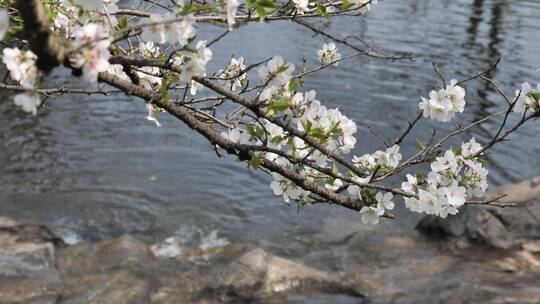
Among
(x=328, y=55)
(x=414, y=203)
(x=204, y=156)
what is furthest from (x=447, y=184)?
(x=204, y=156)

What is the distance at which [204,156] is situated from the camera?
32.4 ft

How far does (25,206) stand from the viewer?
815 cm

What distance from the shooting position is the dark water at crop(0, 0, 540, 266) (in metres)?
8.00

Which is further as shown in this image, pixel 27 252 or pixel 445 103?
pixel 27 252

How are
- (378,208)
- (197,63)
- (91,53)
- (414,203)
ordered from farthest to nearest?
(414,203) → (378,208) → (197,63) → (91,53)

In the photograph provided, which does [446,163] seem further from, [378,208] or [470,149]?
Answer: [378,208]

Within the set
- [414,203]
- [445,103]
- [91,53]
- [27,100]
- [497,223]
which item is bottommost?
[497,223]

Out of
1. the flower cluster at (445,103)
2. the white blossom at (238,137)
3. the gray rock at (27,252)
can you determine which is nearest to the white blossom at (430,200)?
the flower cluster at (445,103)

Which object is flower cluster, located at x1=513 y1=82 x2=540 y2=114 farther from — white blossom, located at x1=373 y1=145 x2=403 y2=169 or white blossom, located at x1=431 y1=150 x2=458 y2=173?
white blossom, located at x1=373 y1=145 x2=403 y2=169

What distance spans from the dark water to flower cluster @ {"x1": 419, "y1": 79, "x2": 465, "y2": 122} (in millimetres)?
4731

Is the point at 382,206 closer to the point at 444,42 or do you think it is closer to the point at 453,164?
the point at 453,164

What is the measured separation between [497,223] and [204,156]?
4859 mm

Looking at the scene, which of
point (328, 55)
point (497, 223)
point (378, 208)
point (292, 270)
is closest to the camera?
point (378, 208)

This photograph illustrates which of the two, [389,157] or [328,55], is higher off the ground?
[328,55]
